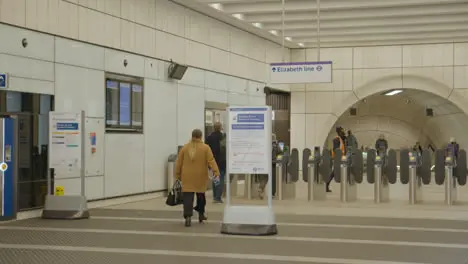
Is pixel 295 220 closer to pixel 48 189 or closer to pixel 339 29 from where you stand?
pixel 48 189

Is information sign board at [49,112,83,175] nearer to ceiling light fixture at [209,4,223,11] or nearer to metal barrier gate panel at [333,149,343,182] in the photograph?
metal barrier gate panel at [333,149,343,182]

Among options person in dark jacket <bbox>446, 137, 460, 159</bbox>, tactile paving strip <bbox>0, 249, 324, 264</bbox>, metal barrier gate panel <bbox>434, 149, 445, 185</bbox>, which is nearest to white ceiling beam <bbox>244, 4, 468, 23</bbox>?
person in dark jacket <bbox>446, 137, 460, 159</bbox>

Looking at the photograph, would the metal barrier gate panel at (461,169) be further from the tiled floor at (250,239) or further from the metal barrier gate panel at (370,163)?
the metal barrier gate panel at (370,163)

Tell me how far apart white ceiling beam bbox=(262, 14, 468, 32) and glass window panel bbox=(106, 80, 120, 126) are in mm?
7178

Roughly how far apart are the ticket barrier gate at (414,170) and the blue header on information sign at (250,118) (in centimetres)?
563

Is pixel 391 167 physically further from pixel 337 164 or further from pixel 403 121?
pixel 403 121

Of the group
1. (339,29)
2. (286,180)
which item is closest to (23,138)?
(286,180)

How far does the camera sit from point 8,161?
10.9 meters

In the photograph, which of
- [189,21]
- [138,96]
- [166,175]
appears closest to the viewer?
[138,96]

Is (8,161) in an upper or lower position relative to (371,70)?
lower

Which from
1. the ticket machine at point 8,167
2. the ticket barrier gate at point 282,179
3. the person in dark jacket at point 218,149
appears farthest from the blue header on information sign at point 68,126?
the ticket barrier gate at point 282,179

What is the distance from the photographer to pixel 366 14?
1780 centimetres

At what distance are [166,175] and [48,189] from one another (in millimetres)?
4912

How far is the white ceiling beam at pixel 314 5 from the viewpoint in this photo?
16.3 metres
